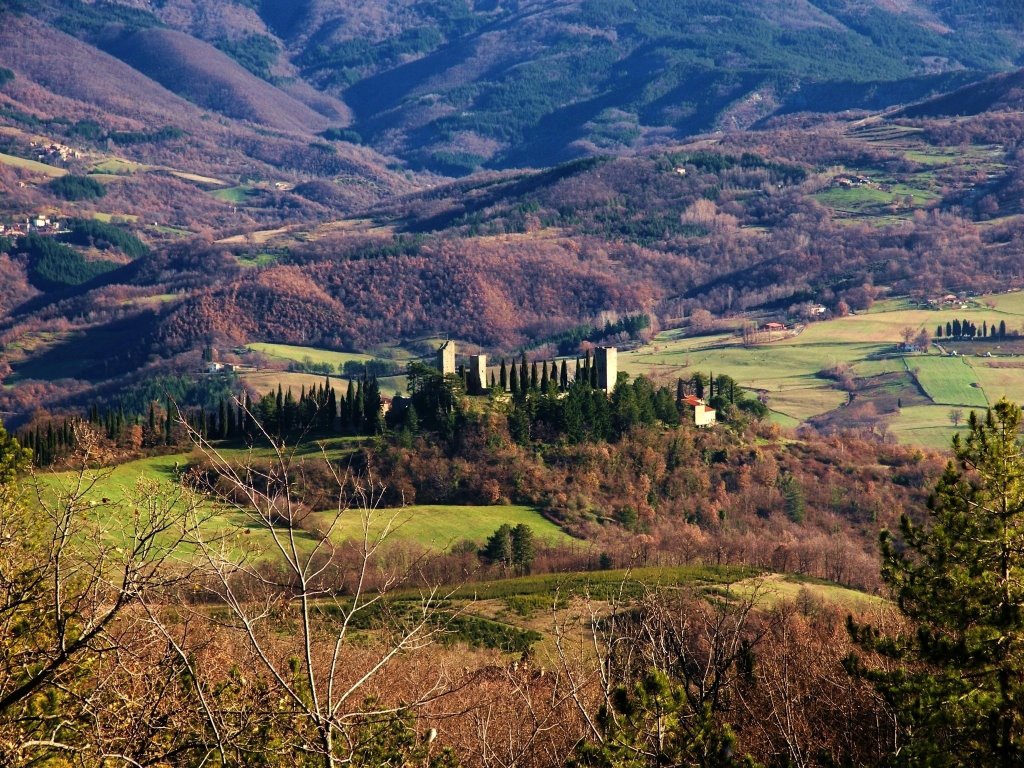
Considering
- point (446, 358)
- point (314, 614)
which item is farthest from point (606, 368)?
point (314, 614)

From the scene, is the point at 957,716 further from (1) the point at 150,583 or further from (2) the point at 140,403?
(2) the point at 140,403

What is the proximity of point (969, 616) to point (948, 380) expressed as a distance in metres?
121

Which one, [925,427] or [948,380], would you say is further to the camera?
[948,380]

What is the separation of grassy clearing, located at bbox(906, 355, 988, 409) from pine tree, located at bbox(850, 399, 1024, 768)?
4149 inches

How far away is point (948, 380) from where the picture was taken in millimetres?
137000

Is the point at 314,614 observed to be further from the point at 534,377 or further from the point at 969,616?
the point at 534,377

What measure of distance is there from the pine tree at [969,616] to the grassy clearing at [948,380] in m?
105

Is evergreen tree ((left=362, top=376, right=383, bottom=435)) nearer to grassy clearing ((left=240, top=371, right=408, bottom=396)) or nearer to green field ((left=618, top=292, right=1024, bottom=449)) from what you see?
green field ((left=618, top=292, right=1024, bottom=449))

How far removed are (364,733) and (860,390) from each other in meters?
121

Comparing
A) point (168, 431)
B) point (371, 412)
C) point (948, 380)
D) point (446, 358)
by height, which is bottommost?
point (168, 431)

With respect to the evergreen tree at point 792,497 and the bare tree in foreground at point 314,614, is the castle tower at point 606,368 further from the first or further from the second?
the bare tree in foreground at point 314,614

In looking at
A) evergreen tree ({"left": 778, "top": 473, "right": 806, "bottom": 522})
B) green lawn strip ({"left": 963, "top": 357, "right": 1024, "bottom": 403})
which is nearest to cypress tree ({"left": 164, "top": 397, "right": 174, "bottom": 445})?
evergreen tree ({"left": 778, "top": 473, "right": 806, "bottom": 522})

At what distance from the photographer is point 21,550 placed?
25.5 meters

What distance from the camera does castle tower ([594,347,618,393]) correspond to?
96.7m
